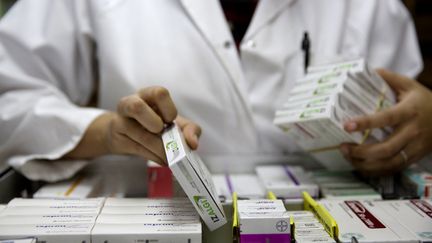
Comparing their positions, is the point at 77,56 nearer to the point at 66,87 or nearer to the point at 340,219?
the point at 66,87

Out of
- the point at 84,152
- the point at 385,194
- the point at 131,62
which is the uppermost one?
the point at 131,62

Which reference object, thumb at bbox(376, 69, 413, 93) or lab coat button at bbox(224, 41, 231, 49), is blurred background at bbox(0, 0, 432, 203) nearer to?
thumb at bbox(376, 69, 413, 93)

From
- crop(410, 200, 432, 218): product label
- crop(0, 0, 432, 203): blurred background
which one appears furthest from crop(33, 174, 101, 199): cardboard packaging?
crop(0, 0, 432, 203): blurred background

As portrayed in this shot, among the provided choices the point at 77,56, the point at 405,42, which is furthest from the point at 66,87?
the point at 405,42

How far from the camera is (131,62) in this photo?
105cm

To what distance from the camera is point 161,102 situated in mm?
719

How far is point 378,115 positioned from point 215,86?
39cm

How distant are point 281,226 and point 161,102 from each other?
0.90 feet

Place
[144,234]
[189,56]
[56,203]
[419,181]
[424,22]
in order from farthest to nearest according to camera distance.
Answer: [424,22] → [189,56] → [419,181] → [56,203] → [144,234]

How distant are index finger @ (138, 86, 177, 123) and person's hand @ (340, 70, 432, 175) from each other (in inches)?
13.4

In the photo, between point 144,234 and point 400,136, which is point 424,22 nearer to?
point 400,136

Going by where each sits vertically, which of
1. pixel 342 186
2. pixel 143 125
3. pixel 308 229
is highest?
pixel 143 125

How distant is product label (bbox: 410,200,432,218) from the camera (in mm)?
666

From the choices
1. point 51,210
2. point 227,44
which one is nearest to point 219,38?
Result: point 227,44
